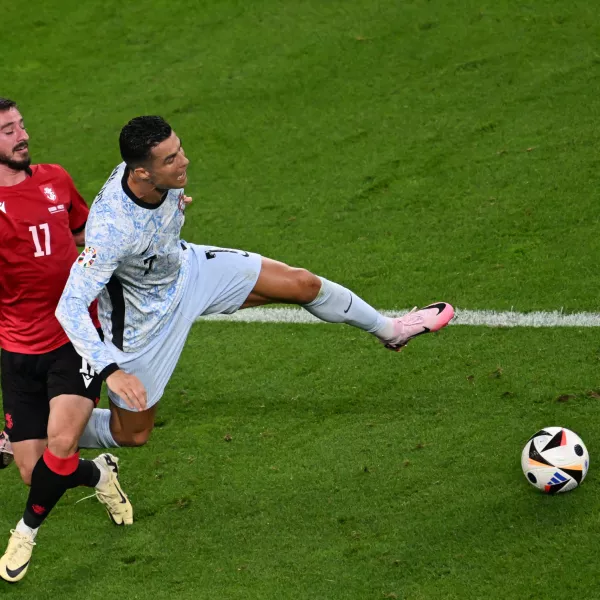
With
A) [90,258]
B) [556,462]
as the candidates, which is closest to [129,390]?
[90,258]

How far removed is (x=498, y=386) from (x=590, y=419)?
0.63m

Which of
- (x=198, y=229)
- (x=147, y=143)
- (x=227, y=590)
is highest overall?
(x=147, y=143)

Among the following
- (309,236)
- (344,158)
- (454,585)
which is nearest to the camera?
(454,585)

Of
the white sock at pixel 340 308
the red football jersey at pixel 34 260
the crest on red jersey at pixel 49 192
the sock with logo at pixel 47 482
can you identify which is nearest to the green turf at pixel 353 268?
the sock with logo at pixel 47 482

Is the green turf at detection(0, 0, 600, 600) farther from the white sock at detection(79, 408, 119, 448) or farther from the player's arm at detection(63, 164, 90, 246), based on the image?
the player's arm at detection(63, 164, 90, 246)

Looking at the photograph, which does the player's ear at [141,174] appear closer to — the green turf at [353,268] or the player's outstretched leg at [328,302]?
the player's outstretched leg at [328,302]

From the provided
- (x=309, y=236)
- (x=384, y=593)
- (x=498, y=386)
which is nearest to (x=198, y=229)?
(x=309, y=236)

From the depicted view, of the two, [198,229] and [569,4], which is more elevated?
[569,4]

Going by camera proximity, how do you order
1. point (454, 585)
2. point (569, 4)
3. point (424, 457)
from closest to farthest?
point (454, 585) < point (424, 457) < point (569, 4)

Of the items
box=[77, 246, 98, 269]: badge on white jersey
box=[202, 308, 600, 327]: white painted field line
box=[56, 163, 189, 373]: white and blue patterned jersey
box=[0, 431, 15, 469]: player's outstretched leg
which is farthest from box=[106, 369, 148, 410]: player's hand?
box=[202, 308, 600, 327]: white painted field line

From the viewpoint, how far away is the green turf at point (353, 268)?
494cm

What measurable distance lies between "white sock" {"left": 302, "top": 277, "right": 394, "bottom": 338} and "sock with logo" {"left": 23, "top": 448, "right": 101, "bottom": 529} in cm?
141

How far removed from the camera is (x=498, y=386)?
5969mm

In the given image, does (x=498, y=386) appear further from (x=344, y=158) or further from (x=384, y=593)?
(x=344, y=158)
